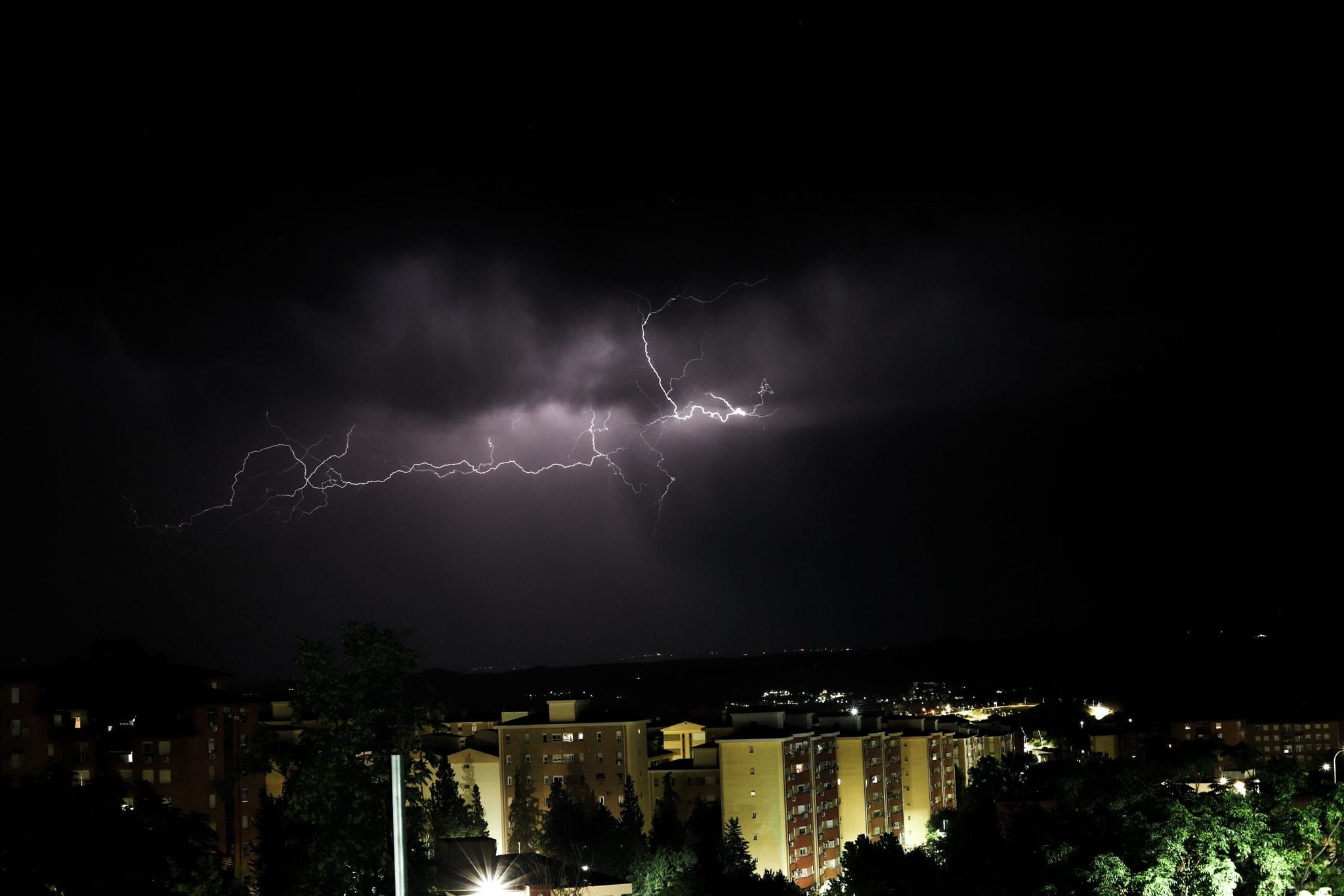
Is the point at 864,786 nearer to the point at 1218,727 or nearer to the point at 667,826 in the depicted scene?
the point at 667,826

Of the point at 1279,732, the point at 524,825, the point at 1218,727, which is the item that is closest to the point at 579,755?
the point at 524,825

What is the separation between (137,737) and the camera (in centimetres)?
2939

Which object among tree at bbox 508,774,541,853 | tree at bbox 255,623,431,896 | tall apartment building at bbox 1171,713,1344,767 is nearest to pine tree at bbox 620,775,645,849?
tree at bbox 508,774,541,853

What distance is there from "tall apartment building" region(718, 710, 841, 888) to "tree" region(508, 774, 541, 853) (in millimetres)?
5802

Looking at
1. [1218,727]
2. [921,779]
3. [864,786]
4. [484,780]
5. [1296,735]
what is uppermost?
[484,780]

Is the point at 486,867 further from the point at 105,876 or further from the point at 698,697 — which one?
the point at 698,697

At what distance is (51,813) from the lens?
35.9ft

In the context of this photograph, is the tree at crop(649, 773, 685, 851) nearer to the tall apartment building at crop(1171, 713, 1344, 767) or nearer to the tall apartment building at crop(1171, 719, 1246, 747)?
the tall apartment building at crop(1171, 713, 1344, 767)

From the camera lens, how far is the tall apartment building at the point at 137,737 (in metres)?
27.9

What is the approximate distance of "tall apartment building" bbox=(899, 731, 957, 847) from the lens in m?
45.0

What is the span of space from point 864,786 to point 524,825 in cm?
1416

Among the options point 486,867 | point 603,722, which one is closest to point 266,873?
point 486,867

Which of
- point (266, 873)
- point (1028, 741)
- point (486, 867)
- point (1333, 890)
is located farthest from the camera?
point (1028, 741)

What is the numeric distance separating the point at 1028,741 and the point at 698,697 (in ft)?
242
